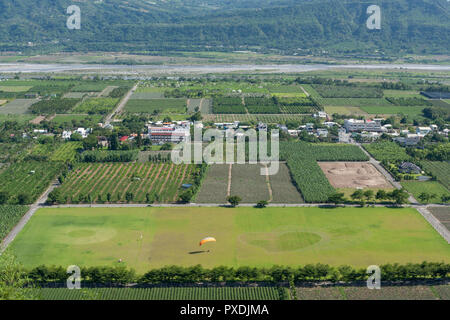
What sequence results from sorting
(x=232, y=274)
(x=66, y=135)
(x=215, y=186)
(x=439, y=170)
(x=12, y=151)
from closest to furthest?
1. (x=232, y=274)
2. (x=215, y=186)
3. (x=439, y=170)
4. (x=12, y=151)
5. (x=66, y=135)

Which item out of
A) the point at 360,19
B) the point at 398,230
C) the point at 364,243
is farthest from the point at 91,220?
the point at 360,19

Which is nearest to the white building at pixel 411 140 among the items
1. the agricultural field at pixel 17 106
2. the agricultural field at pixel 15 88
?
the agricultural field at pixel 17 106

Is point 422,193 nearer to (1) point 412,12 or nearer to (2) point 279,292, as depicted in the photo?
(2) point 279,292

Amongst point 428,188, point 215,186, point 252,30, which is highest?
point 252,30

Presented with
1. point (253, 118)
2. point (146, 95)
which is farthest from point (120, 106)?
point (253, 118)

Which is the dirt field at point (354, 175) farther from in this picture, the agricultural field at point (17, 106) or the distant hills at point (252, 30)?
the distant hills at point (252, 30)

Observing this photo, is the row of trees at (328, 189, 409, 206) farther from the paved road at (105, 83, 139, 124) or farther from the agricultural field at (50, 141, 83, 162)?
the paved road at (105, 83, 139, 124)

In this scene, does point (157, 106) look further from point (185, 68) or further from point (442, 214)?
point (442, 214)

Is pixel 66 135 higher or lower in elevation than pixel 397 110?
lower

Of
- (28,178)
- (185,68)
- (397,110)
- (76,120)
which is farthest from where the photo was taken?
(185,68)
